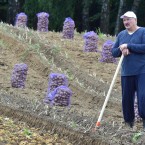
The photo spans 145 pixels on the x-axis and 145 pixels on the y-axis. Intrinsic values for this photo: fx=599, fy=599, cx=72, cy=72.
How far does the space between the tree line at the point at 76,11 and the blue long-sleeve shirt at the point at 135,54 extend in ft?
55.4

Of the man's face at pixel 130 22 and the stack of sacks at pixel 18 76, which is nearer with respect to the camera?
the man's face at pixel 130 22

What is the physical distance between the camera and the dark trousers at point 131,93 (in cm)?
771

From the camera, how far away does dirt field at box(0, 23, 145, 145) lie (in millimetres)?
7273

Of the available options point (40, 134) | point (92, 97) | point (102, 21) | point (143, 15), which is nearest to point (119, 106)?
point (92, 97)

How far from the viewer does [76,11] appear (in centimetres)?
2988

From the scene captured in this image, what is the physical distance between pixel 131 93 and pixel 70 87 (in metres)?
3.18

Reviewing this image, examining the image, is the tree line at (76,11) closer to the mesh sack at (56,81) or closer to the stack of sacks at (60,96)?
the mesh sack at (56,81)

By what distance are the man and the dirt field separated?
0.40 metres

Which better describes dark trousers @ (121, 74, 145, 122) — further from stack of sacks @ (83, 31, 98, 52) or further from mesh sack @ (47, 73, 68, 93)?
stack of sacks @ (83, 31, 98, 52)

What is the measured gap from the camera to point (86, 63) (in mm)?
12906

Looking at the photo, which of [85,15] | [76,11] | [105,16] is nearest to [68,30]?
[105,16]

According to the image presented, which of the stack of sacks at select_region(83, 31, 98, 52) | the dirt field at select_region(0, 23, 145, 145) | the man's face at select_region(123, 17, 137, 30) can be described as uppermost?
the man's face at select_region(123, 17, 137, 30)

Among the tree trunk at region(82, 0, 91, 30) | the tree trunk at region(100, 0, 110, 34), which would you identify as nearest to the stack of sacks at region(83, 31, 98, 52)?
the tree trunk at region(100, 0, 110, 34)

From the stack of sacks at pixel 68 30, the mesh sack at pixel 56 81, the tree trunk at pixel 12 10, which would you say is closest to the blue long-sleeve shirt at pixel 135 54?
the mesh sack at pixel 56 81
